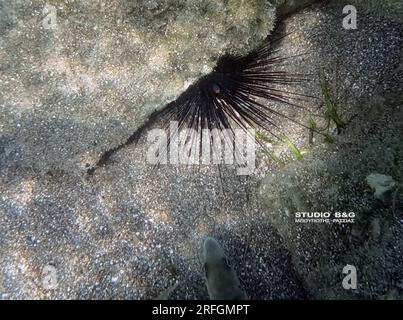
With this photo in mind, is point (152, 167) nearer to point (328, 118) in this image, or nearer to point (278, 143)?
point (278, 143)

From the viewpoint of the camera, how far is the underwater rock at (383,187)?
101 inches

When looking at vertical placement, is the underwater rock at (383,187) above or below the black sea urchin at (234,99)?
below

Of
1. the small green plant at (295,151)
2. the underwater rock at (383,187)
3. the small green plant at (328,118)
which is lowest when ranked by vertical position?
the underwater rock at (383,187)

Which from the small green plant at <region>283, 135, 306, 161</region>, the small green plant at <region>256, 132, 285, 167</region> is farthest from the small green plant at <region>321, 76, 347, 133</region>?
the small green plant at <region>256, 132, 285, 167</region>

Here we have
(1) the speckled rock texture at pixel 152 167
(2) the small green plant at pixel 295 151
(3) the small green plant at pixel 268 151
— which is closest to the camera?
(1) the speckled rock texture at pixel 152 167

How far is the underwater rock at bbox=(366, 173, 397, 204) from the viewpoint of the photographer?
8.45ft

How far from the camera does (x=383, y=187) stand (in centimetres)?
259

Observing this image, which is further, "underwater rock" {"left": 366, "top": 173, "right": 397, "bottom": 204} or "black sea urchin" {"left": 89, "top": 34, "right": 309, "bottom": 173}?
"black sea urchin" {"left": 89, "top": 34, "right": 309, "bottom": 173}

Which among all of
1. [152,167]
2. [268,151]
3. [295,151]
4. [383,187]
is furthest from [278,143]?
[152,167]

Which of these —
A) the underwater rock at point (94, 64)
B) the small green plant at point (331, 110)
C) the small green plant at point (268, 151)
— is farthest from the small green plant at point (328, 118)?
the underwater rock at point (94, 64)

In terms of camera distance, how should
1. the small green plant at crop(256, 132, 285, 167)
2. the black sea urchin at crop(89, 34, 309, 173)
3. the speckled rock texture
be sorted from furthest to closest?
the black sea urchin at crop(89, 34, 309, 173)
the small green plant at crop(256, 132, 285, 167)
the speckled rock texture

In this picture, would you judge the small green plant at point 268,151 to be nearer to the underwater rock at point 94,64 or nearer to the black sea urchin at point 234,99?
the black sea urchin at point 234,99

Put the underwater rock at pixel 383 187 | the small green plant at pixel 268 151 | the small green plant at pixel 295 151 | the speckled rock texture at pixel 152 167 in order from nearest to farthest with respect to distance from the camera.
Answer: the underwater rock at pixel 383 187 < the speckled rock texture at pixel 152 167 < the small green plant at pixel 295 151 < the small green plant at pixel 268 151

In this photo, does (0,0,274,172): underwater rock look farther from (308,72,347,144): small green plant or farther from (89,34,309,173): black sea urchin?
(308,72,347,144): small green plant
